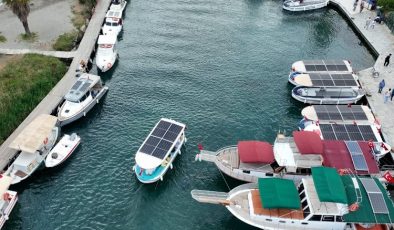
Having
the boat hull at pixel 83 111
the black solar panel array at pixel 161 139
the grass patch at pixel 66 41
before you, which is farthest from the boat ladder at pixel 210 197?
the grass patch at pixel 66 41

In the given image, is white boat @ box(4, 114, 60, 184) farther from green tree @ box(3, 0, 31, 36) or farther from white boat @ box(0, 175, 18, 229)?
green tree @ box(3, 0, 31, 36)

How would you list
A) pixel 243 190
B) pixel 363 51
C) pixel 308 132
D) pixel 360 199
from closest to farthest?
pixel 360 199
pixel 243 190
pixel 308 132
pixel 363 51

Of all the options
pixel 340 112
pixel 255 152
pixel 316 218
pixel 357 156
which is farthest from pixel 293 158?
pixel 340 112

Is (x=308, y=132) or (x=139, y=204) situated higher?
(x=308, y=132)

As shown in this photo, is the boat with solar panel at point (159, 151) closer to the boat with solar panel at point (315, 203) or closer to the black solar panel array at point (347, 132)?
the boat with solar panel at point (315, 203)

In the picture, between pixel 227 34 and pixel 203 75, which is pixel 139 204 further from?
pixel 227 34

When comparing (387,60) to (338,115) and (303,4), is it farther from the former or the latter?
(303,4)

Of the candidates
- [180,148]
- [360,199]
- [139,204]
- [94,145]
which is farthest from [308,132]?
[94,145]
